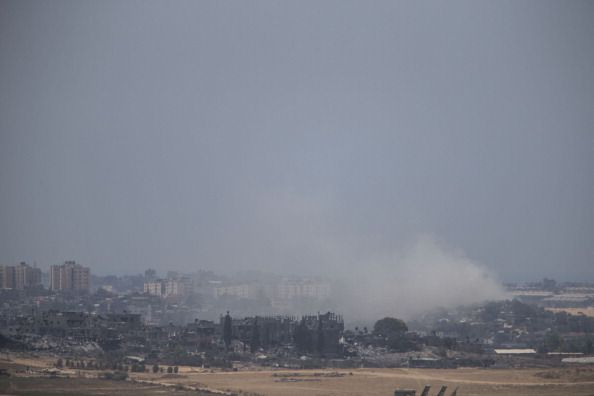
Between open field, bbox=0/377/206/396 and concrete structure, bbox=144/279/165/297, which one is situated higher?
concrete structure, bbox=144/279/165/297

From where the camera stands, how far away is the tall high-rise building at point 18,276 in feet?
361

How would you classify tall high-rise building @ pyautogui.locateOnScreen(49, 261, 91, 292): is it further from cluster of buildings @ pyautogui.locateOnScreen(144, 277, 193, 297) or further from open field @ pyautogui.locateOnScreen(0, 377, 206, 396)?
open field @ pyautogui.locateOnScreen(0, 377, 206, 396)

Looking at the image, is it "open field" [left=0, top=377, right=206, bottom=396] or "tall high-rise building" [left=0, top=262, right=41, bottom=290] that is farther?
"tall high-rise building" [left=0, top=262, right=41, bottom=290]

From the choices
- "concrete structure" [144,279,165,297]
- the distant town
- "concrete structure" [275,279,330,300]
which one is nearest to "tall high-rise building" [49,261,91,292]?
"concrete structure" [144,279,165,297]

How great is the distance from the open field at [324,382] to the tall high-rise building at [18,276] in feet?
190

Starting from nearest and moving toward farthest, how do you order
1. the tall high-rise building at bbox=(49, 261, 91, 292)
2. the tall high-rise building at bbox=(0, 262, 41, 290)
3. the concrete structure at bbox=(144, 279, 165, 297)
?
1. the tall high-rise building at bbox=(0, 262, 41, 290)
2. the tall high-rise building at bbox=(49, 261, 91, 292)
3. the concrete structure at bbox=(144, 279, 165, 297)

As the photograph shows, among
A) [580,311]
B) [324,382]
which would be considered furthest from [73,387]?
[580,311]

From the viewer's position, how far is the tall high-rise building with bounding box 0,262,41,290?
11016 centimetres

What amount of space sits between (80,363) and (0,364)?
3.49 meters

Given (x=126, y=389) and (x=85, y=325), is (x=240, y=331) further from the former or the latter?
(x=126, y=389)

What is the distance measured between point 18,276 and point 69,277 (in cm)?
591

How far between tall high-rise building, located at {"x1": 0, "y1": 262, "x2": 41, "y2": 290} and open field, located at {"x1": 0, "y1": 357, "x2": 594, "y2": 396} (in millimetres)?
57976

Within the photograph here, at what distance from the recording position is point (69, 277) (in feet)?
384

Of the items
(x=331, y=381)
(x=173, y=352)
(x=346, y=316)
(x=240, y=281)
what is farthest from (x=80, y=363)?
(x=240, y=281)
